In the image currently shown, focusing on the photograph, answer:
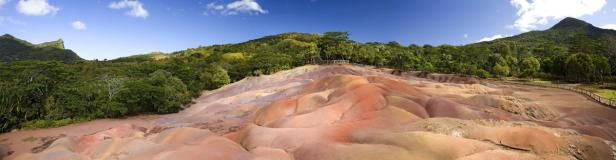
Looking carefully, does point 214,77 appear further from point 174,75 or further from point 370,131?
point 370,131

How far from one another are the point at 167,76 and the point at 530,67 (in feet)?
280

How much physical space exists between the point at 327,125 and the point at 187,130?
42.4 feet

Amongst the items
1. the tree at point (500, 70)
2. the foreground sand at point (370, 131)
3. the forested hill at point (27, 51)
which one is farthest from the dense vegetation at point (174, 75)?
the forested hill at point (27, 51)

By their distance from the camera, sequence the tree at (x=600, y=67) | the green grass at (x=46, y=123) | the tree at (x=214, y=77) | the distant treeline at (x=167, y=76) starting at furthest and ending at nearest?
the tree at (x=214, y=77) → the tree at (x=600, y=67) → the distant treeline at (x=167, y=76) → the green grass at (x=46, y=123)

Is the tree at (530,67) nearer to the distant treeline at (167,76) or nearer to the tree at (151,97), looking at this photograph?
the distant treeline at (167,76)

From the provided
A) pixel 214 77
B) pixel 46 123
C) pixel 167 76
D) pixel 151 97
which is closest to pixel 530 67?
pixel 214 77

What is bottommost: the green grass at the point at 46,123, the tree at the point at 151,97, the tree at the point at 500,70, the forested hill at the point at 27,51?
the green grass at the point at 46,123

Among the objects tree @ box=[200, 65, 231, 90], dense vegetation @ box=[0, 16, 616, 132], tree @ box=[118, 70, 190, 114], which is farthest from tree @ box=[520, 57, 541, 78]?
tree @ box=[118, 70, 190, 114]

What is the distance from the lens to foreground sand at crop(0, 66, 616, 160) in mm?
28531

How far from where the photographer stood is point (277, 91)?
237 feet

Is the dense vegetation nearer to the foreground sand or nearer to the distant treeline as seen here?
the distant treeline

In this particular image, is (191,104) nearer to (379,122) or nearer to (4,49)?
(379,122)

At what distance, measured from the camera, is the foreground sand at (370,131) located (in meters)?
28.5

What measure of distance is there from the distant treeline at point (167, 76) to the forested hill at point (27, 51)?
6889 cm
